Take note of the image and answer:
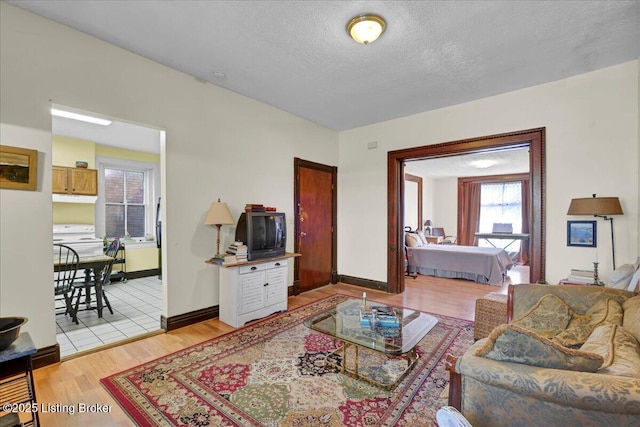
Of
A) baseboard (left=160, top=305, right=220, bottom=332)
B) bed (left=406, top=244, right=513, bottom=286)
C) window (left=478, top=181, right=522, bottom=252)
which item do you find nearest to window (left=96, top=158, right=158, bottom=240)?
baseboard (left=160, top=305, right=220, bottom=332)

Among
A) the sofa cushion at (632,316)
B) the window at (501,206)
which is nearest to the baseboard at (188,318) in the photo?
the sofa cushion at (632,316)

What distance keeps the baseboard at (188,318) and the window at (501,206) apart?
8.43m

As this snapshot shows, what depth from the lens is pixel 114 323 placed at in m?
3.35

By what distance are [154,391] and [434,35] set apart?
358cm

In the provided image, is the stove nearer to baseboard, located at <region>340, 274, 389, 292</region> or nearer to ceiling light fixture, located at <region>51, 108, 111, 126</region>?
ceiling light fixture, located at <region>51, 108, 111, 126</region>

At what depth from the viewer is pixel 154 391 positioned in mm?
2025

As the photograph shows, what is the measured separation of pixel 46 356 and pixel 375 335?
2697mm

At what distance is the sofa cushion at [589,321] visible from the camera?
5.86 ft

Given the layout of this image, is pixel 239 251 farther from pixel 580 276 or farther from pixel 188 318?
pixel 580 276

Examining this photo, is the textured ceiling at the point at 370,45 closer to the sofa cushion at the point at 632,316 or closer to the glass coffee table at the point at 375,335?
the sofa cushion at the point at 632,316

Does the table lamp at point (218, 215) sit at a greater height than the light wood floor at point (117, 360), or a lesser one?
greater

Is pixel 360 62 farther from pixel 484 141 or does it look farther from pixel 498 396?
pixel 498 396

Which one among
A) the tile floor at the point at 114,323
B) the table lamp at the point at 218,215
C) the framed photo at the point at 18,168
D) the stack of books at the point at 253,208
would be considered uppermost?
the framed photo at the point at 18,168

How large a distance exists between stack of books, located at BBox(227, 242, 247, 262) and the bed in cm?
416
